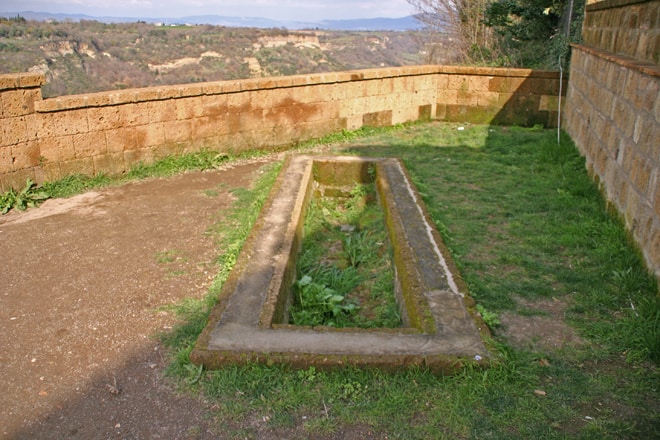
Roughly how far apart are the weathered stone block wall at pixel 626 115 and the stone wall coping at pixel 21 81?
629 centimetres

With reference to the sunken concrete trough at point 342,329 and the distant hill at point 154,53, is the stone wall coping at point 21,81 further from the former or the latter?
the sunken concrete trough at point 342,329

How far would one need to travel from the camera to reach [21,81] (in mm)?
5906

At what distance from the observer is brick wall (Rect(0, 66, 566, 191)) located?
616 centimetres

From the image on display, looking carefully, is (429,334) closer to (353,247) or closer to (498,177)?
(353,247)

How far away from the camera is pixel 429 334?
10.2 feet

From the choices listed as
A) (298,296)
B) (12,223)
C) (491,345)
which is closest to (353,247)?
(298,296)

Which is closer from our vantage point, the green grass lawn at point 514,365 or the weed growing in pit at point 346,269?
the green grass lawn at point 514,365

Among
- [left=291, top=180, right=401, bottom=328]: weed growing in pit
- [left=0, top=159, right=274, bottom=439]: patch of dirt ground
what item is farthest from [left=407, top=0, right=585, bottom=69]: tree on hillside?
[left=0, top=159, right=274, bottom=439]: patch of dirt ground

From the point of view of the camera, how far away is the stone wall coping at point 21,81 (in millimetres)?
5797

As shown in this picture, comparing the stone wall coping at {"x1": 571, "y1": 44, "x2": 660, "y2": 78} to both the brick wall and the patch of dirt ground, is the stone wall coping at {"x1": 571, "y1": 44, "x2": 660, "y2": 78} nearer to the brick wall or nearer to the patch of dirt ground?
the brick wall

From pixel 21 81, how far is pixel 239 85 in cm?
300

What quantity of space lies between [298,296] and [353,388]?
5.16 feet

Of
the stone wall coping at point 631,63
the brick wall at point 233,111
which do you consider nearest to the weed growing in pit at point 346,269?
the brick wall at point 233,111

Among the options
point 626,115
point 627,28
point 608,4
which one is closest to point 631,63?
point 626,115
